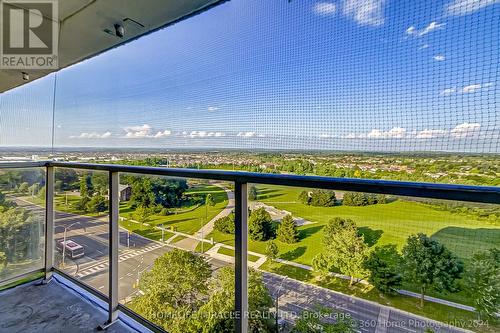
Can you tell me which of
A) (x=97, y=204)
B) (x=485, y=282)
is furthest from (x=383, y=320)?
(x=97, y=204)

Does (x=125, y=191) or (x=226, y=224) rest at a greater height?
(x=125, y=191)

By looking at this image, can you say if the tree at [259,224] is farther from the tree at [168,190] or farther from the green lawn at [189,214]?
the tree at [168,190]

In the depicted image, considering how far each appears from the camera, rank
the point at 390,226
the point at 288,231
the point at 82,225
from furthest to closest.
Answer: the point at 82,225, the point at 288,231, the point at 390,226

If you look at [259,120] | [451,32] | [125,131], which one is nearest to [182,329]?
[259,120]

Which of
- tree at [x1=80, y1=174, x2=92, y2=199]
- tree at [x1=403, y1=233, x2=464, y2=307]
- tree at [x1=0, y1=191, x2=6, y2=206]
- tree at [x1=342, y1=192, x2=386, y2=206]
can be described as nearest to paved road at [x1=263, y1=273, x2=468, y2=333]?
tree at [x1=403, y1=233, x2=464, y2=307]

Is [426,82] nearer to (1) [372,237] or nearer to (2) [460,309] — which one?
(1) [372,237]

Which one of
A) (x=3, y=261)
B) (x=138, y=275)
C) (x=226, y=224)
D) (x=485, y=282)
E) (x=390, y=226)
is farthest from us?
(x=3, y=261)

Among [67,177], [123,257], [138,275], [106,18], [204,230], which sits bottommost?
[138,275]

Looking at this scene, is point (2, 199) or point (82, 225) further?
point (2, 199)

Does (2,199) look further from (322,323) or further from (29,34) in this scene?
(322,323)
